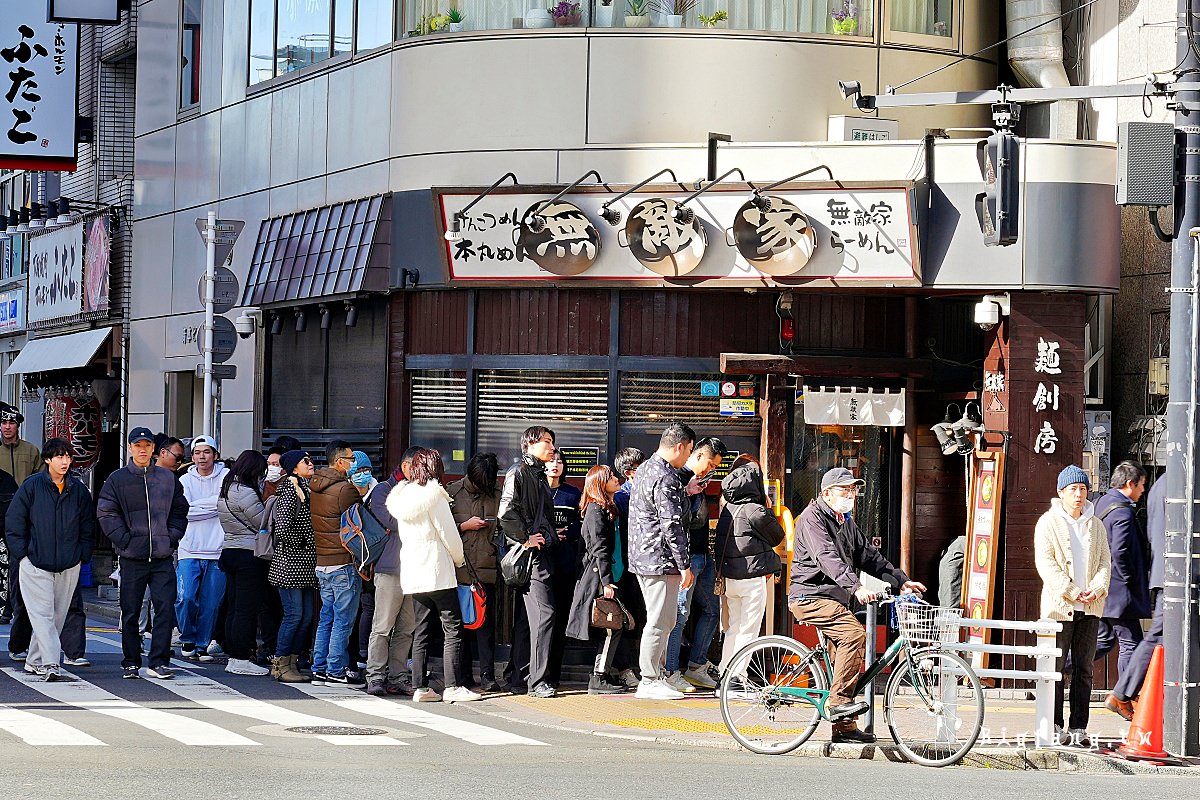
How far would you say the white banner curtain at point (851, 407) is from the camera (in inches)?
654

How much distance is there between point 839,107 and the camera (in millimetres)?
17219

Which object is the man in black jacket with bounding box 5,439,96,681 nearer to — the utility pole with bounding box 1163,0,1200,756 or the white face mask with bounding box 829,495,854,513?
the white face mask with bounding box 829,495,854,513

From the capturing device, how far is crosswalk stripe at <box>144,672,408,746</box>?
11.9m

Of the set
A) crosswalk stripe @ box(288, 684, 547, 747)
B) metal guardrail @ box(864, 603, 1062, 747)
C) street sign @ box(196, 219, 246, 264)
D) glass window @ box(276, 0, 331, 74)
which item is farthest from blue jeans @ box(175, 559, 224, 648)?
metal guardrail @ box(864, 603, 1062, 747)

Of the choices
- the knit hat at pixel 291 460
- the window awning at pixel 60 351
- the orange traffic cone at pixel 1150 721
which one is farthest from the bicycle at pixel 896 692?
the window awning at pixel 60 351

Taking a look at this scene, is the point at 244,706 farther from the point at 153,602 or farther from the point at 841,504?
the point at 841,504

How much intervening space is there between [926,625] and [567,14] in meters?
7.95

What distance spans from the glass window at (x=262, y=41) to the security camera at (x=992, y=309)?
30.3ft

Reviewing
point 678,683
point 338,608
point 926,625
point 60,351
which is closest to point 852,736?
point 926,625

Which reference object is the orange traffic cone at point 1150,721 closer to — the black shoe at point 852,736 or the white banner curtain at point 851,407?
the black shoe at point 852,736

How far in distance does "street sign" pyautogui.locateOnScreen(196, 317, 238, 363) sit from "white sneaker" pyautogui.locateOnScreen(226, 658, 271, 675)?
5.45m

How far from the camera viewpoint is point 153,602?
590 inches

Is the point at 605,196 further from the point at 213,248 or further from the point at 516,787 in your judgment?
the point at 516,787

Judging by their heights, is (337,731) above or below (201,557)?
below
